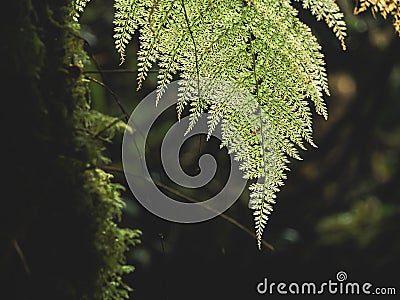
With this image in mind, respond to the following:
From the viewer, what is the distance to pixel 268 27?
23.3 inches

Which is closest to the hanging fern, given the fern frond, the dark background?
the fern frond

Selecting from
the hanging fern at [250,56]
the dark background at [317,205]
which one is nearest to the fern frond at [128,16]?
the hanging fern at [250,56]

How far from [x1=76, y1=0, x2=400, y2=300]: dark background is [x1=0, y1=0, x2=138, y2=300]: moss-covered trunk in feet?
4.81

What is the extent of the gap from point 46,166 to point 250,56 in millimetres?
224

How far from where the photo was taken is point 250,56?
60 centimetres

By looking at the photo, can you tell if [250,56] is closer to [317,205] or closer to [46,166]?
[46,166]

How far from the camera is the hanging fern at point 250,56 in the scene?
59 cm

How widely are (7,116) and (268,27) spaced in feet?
A: 0.86

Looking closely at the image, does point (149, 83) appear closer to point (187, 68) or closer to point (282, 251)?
point (282, 251)

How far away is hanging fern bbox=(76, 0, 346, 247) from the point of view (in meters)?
0.59

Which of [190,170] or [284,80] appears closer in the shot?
[284,80]

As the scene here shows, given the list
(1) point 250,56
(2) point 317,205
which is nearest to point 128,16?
(1) point 250,56

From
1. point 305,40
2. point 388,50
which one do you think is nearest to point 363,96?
point 388,50

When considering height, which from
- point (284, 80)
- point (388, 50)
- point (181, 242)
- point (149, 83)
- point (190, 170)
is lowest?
point (284, 80)
